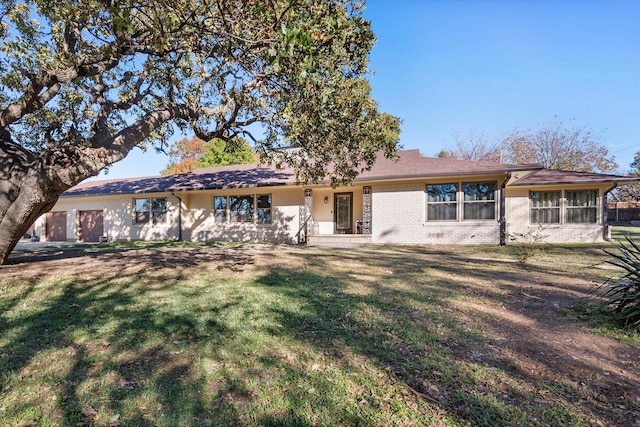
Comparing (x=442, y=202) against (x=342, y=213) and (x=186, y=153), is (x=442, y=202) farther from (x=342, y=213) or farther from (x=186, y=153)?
(x=186, y=153)

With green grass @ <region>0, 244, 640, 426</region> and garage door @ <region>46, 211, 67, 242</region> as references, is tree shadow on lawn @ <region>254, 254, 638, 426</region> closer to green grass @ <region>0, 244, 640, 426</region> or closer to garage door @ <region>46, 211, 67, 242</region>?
green grass @ <region>0, 244, 640, 426</region>

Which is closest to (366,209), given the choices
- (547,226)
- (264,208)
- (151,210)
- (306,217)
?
(306,217)

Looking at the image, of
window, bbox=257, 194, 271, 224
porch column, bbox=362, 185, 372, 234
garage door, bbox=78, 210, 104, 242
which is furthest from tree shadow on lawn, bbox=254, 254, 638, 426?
garage door, bbox=78, 210, 104, 242

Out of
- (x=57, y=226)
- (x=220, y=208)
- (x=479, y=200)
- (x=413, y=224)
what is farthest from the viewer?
(x=57, y=226)

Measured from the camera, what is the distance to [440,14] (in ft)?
32.9

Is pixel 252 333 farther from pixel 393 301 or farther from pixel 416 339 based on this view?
pixel 393 301

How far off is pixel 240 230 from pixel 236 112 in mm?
9949

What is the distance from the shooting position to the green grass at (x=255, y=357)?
2555mm

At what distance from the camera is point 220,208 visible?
1816 cm

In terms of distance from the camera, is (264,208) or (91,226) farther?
(91,226)

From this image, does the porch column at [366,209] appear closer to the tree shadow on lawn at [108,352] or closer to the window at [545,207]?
the window at [545,207]

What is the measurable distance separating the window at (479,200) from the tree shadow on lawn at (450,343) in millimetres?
7840

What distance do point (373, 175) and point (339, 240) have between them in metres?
3.40

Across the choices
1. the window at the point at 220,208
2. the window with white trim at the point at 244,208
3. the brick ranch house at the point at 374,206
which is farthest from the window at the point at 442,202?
the window at the point at 220,208
